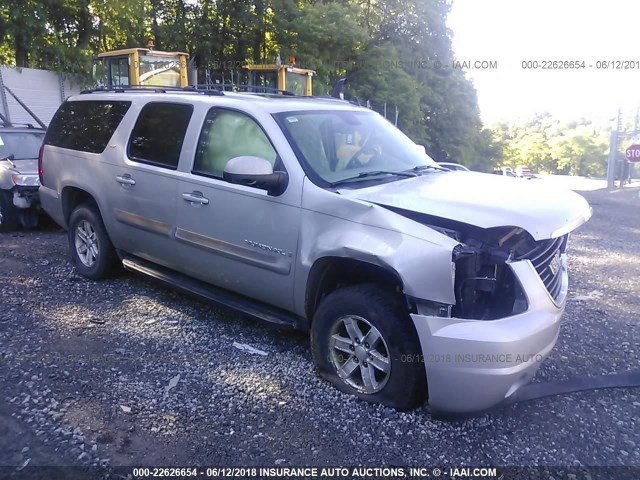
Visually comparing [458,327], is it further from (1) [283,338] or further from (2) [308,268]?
(1) [283,338]

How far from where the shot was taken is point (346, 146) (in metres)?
4.18

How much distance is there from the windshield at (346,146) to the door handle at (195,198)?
0.83 m

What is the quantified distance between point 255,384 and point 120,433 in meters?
0.91

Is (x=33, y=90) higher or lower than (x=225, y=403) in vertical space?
higher

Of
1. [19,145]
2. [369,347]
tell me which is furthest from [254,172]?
[19,145]

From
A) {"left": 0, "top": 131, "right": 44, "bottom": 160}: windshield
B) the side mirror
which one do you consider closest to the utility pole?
{"left": 0, "top": 131, "right": 44, "bottom": 160}: windshield

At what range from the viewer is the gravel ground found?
3.00 metres

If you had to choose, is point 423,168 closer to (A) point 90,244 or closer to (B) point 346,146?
(B) point 346,146

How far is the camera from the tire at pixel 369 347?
126 inches

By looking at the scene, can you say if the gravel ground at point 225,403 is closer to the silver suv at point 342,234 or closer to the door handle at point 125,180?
the silver suv at point 342,234

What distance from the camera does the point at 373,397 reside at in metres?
3.41

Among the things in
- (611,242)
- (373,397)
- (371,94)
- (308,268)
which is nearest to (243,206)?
(308,268)

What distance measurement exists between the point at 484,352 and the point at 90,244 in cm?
429

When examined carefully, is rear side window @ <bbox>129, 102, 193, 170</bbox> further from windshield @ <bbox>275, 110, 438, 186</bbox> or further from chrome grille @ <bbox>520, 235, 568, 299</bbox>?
chrome grille @ <bbox>520, 235, 568, 299</bbox>
